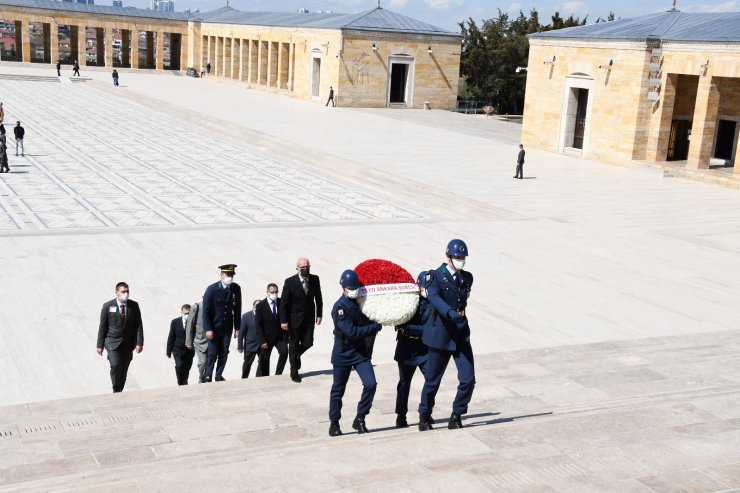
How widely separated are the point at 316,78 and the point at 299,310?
3469cm

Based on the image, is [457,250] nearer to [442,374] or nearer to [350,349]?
[442,374]

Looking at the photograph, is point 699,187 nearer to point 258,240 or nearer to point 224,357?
point 258,240

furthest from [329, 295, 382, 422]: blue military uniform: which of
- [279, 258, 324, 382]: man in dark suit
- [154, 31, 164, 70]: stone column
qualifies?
[154, 31, 164, 70]: stone column

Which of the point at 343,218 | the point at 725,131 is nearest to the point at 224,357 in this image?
the point at 343,218

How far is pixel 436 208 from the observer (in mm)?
18578

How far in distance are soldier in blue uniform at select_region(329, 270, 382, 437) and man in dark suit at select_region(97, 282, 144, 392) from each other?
2.75 m

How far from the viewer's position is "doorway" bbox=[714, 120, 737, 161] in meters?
26.7

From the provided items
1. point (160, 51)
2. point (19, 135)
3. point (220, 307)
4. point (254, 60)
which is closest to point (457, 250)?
point (220, 307)

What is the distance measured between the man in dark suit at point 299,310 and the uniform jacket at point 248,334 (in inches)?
27.1

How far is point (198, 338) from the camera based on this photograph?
8492mm

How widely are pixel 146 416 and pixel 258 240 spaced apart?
26.8 ft

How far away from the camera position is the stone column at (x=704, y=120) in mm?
23906

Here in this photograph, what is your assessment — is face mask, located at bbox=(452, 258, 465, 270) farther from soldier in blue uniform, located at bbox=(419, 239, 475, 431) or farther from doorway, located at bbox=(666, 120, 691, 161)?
doorway, located at bbox=(666, 120, 691, 161)

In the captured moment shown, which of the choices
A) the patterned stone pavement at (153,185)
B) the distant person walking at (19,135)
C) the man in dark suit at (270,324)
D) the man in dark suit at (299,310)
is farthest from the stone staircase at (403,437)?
the distant person walking at (19,135)
